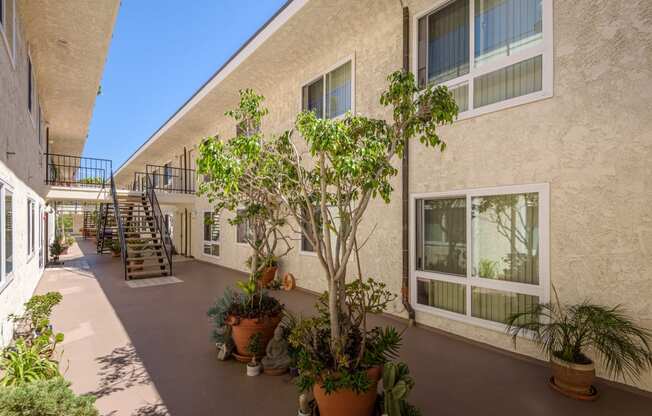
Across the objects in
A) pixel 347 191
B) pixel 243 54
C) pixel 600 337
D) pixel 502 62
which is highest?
pixel 243 54

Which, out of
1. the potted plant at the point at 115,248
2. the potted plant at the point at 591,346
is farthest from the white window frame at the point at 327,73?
the potted plant at the point at 115,248

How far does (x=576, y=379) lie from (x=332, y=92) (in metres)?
7.30

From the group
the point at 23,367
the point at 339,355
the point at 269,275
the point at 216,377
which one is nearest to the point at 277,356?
the point at 216,377

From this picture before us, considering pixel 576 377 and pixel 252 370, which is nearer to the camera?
pixel 576 377

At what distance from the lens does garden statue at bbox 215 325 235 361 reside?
15.6 feet

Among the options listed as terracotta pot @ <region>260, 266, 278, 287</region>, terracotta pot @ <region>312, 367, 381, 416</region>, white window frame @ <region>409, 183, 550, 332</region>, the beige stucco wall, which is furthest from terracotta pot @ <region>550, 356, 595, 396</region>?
terracotta pot @ <region>260, 266, 278, 287</region>

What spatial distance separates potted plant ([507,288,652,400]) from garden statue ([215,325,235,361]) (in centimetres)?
405

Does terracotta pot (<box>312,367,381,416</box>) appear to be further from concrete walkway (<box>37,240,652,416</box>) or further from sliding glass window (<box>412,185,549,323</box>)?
sliding glass window (<box>412,185,549,323</box>)

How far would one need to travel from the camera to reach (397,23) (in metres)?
6.59

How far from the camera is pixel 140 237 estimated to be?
13.4 meters

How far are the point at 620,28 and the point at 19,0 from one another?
9.58 m

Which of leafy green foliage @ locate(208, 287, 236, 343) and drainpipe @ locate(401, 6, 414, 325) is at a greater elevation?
drainpipe @ locate(401, 6, 414, 325)

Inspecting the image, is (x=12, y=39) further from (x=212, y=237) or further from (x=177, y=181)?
(x=177, y=181)

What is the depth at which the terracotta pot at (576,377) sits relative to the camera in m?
3.71
